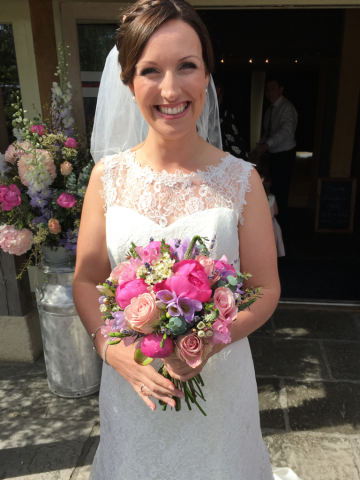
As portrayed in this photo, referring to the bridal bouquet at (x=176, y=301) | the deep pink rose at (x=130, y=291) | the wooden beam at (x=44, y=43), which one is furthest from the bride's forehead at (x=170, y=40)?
the wooden beam at (x=44, y=43)

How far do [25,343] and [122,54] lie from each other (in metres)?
3.32

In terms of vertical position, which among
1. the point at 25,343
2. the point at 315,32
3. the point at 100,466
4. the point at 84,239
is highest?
the point at 315,32

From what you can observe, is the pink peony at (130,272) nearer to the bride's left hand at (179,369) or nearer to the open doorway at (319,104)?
the bride's left hand at (179,369)

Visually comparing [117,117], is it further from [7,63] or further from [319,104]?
[319,104]

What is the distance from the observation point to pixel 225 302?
49.4 inches

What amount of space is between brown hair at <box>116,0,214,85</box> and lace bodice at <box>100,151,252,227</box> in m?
0.42

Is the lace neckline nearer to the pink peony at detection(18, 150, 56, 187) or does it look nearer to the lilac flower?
the lilac flower

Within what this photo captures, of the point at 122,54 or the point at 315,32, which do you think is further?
the point at 315,32

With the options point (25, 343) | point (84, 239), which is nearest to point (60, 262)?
point (25, 343)

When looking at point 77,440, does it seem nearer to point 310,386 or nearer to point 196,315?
point 310,386

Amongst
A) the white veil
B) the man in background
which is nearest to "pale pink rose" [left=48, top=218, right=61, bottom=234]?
the white veil

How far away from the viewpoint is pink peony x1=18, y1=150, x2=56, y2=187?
293 centimetres

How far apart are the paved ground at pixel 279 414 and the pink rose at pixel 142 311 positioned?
7.20 feet

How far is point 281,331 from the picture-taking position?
178 inches
